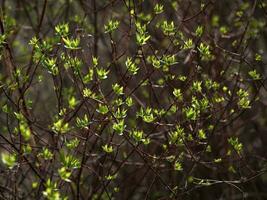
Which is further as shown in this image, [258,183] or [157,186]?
[258,183]

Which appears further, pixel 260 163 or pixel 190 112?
pixel 260 163

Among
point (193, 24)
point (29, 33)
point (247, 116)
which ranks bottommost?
point (247, 116)

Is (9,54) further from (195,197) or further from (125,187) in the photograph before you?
(195,197)

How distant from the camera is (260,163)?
5.17m

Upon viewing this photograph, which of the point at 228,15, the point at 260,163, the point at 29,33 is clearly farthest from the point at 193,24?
the point at 29,33

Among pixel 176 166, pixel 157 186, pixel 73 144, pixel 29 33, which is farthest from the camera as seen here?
pixel 29 33

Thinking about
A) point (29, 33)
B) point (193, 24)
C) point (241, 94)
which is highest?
point (29, 33)

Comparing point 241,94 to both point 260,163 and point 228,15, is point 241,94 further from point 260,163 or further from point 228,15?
point 228,15

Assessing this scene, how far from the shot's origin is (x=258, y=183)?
5.83 meters

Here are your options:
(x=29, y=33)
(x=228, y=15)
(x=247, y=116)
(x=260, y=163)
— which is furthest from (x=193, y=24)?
(x=29, y=33)

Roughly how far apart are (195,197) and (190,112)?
2.87 metres

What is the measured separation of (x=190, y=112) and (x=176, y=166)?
513mm

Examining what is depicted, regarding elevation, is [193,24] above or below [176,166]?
above

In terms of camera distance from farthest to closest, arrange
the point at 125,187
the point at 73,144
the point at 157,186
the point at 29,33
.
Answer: the point at 29,33, the point at 157,186, the point at 125,187, the point at 73,144
